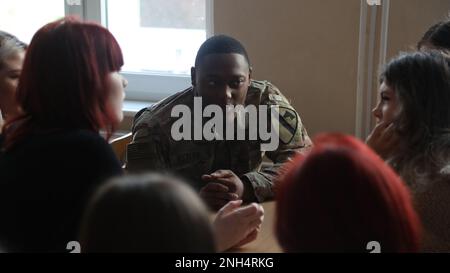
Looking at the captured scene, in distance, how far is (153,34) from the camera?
9.71ft

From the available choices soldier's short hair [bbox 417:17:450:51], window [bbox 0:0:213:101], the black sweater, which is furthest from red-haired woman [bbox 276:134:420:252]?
window [bbox 0:0:213:101]

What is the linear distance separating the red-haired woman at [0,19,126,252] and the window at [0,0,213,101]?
1702 mm

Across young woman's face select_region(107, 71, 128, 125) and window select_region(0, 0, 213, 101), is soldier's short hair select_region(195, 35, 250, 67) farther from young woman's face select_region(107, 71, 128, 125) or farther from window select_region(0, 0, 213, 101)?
window select_region(0, 0, 213, 101)

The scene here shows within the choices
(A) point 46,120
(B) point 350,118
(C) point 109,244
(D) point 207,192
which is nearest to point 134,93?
(B) point 350,118

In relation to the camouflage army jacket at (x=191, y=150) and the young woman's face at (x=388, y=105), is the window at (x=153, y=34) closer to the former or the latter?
the camouflage army jacket at (x=191, y=150)

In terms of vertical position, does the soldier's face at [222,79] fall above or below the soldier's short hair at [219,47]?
below

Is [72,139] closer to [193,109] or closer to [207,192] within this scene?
[207,192]

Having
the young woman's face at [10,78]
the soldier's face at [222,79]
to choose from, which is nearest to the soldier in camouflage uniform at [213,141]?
the soldier's face at [222,79]

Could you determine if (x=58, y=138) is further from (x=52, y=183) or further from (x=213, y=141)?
(x=213, y=141)

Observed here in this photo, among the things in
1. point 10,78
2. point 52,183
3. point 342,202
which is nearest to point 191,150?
point 10,78

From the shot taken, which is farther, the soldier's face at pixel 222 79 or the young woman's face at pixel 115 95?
the soldier's face at pixel 222 79

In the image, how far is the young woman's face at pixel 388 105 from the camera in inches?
56.6

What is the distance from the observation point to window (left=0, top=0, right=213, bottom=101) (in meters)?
2.89

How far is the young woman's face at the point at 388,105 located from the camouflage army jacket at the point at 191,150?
0.41 metres
